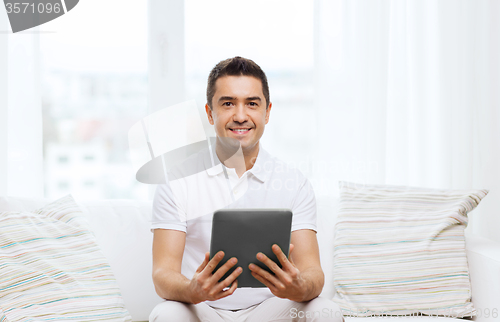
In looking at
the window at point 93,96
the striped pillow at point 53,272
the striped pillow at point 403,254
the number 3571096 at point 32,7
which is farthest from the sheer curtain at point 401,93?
the number 3571096 at point 32,7

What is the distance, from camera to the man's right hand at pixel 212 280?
1.06 meters

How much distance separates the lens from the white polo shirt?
1378 millimetres

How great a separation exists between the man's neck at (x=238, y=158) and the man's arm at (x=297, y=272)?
0.96 ft

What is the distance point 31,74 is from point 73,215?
2.77ft

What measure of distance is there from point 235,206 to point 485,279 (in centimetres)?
91

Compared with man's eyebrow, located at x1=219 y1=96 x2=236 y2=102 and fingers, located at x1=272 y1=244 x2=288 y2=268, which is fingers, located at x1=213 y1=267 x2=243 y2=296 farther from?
man's eyebrow, located at x1=219 y1=96 x2=236 y2=102

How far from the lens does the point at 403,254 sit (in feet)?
5.24

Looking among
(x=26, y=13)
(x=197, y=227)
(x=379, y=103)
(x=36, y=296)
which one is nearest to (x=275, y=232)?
(x=197, y=227)

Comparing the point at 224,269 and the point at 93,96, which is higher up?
the point at 93,96

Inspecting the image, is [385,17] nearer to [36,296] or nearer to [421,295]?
[421,295]

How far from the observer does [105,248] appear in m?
1.61

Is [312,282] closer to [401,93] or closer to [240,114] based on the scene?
[240,114]

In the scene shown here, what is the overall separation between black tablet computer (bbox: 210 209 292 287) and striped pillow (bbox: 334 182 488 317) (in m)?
0.64

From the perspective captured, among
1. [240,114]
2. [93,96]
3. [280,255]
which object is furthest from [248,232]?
[93,96]
